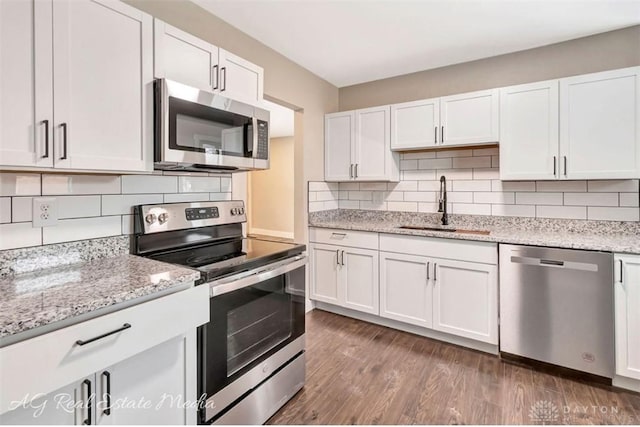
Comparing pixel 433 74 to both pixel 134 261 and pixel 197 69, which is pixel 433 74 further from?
pixel 134 261

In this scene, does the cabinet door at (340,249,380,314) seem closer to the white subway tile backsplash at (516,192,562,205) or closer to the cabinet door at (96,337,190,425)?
the white subway tile backsplash at (516,192,562,205)

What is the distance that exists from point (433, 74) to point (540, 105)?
105 centimetres

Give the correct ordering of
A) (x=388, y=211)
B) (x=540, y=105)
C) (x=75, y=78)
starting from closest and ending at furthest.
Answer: (x=75, y=78), (x=540, y=105), (x=388, y=211)

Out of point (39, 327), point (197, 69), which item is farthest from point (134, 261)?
point (197, 69)

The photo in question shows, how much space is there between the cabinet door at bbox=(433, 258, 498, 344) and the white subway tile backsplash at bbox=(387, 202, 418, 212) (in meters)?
0.82

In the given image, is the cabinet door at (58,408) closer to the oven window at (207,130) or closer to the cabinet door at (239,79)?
the oven window at (207,130)

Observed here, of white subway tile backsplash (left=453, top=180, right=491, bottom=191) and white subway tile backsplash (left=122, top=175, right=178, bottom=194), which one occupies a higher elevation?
white subway tile backsplash (left=453, top=180, right=491, bottom=191)

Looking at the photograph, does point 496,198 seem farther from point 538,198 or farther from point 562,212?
point 562,212

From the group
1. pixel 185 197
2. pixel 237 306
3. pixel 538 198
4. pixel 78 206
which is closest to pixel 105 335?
pixel 237 306

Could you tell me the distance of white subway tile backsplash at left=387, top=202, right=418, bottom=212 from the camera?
10.7ft

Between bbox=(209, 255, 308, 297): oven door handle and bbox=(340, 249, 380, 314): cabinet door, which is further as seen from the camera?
bbox=(340, 249, 380, 314): cabinet door

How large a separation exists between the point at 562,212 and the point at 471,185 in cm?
71

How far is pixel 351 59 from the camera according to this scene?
2902 mm

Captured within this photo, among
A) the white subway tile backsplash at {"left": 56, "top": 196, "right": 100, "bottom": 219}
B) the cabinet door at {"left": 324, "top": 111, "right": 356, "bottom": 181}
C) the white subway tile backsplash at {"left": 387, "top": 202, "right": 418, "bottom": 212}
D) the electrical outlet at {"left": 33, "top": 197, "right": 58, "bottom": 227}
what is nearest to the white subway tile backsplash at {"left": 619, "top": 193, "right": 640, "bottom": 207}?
the white subway tile backsplash at {"left": 387, "top": 202, "right": 418, "bottom": 212}
